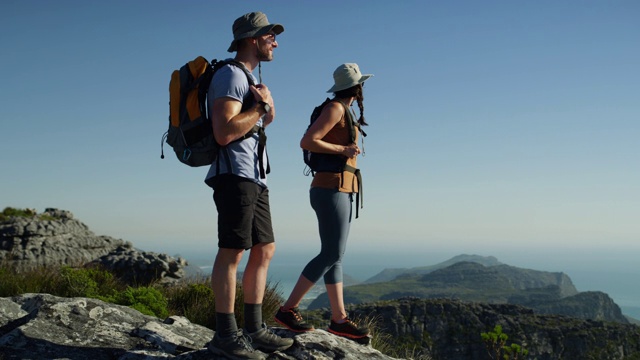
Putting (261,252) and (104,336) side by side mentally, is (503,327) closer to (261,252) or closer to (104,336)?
(104,336)

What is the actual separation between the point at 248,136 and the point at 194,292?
6.15 meters

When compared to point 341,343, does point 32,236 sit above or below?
above

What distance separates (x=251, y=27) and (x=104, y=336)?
3396 mm

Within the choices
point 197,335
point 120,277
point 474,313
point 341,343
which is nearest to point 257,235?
point 341,343

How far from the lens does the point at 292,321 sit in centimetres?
509

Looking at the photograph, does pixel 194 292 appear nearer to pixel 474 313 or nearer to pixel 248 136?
pixel 248 136

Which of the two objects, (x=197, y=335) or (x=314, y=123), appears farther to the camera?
(x=197, y=335)

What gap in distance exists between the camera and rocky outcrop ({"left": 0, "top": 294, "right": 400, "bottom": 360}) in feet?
15.5

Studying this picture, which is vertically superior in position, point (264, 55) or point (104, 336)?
point (264, 55)

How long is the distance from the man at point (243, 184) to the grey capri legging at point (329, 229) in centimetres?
70

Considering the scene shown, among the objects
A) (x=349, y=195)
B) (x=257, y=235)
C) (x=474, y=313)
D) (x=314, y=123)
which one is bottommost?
(x=474, y=313)

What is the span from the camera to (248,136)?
4250 mm

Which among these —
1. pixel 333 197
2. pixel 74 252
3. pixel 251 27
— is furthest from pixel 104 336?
pixel 74 252

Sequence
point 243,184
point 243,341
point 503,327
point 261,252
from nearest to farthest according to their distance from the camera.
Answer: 1. point 243,184
2. point 243,341
3. point 261,252
4. point 503,327
